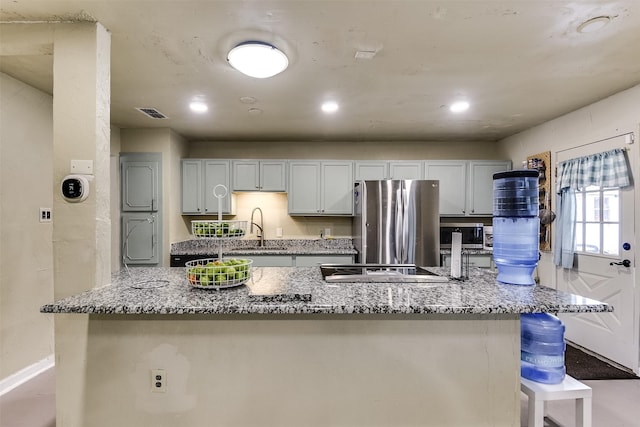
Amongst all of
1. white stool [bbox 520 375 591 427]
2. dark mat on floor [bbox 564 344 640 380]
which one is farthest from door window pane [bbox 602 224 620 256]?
white stool [bbox 520 375 591 427]

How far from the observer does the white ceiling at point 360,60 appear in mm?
1686

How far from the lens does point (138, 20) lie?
69.9 inches

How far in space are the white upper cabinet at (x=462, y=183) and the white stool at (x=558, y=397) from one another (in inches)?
115

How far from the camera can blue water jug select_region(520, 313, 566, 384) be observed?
1.61 metres

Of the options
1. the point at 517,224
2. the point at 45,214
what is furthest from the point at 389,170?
the point at 45,214

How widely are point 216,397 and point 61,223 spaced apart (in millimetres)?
1258

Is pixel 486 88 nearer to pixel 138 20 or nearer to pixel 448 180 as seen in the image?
pixel 448 180

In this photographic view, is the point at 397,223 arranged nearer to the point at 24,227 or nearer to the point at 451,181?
the point at 451,181

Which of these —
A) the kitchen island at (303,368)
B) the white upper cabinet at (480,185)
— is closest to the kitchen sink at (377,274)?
the kitchen island at (303,368)

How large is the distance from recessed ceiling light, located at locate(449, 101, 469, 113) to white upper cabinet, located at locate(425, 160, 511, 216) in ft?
3.60

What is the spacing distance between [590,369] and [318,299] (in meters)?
2.78

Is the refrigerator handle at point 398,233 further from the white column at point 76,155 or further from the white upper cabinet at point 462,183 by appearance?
the white column at point 76,155

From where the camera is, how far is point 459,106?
3.17 meters

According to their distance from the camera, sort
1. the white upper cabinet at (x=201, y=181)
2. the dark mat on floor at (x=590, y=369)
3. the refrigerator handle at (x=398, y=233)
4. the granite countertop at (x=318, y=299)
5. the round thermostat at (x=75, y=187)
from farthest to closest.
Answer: the white upper cabinet at (x=201, y=181), the refrigerator handle at (x=398, y=233), the dark mat on floor at (x=590, y=369), the round thermostat at (x=75, y=187), the granite countertop at (x=318, y=299)
